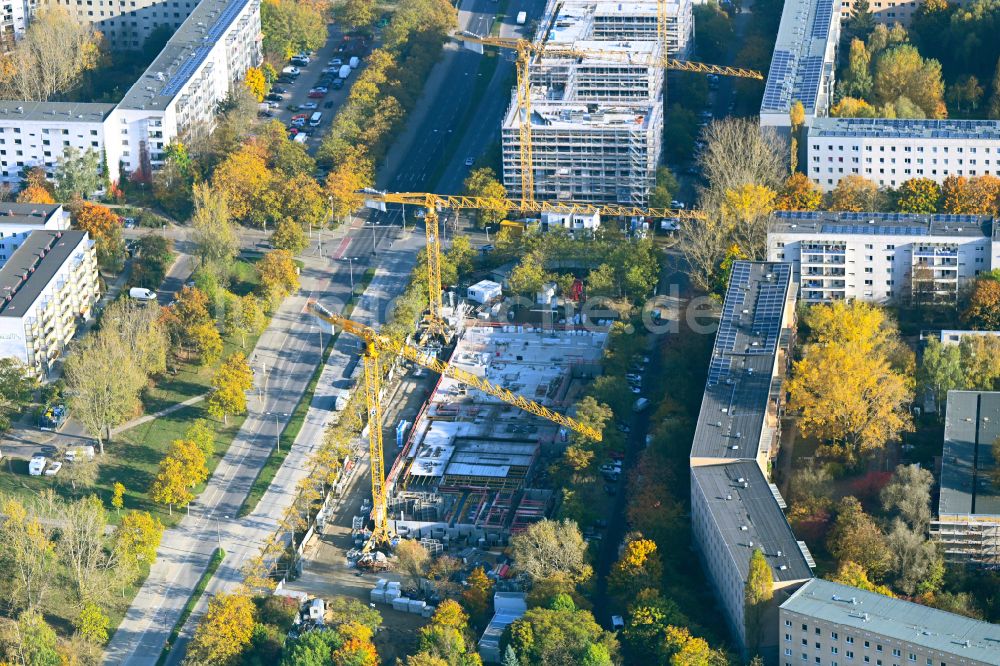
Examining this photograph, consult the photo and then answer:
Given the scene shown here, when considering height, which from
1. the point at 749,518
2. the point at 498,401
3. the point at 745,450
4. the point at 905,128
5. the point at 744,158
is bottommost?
the point at 498,401

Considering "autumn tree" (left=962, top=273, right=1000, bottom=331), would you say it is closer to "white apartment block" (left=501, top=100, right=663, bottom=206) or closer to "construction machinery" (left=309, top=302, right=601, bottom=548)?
"construction machinery" (left=309, top=302, right=601, bottom=548)

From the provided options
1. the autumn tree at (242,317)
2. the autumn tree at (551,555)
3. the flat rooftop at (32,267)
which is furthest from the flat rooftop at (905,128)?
the flat rooftop at (32,267)

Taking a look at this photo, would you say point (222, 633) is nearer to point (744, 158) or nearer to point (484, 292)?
point (484, 292)

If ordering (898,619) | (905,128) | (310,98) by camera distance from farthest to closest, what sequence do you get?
(310,98), (905,128), (898,619)

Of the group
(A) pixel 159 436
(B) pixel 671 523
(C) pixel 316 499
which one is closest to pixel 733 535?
(B) pixel 671 523

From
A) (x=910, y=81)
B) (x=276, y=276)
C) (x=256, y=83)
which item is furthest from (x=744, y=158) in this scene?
(x=256, y=83)

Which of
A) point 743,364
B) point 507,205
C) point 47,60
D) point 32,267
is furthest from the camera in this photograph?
point 47,60

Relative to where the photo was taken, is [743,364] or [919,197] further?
[919,197]

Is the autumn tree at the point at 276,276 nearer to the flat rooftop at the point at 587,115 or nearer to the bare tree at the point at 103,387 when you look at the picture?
the bare tree at the point at 103,387

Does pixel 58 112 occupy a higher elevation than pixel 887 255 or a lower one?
lower
